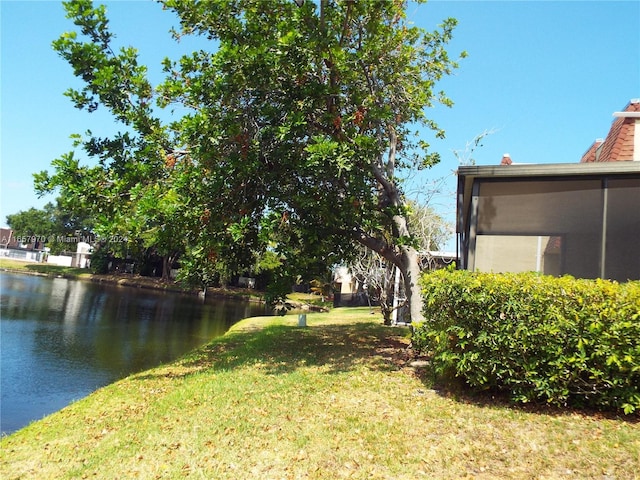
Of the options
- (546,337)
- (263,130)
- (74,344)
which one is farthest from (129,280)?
(546,337)

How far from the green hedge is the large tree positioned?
128 inches

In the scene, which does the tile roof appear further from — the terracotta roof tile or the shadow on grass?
the shadow on grass

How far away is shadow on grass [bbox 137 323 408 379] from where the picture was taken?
9.02 m

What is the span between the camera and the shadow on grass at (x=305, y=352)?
902cm

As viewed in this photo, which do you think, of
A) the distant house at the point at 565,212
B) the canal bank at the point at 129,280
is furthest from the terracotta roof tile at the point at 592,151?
the canal bank at the point at 129,280

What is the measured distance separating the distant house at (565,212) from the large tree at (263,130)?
5.67ft

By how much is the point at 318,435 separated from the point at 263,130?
6.12 m

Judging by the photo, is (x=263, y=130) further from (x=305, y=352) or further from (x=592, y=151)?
(x=592, y=151)

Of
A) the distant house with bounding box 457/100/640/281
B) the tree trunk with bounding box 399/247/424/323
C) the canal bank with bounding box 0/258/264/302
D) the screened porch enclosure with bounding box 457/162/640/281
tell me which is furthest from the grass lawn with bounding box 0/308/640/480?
the canal bank with bounding box 0/258/264/302

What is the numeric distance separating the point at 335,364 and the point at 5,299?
2564 cm

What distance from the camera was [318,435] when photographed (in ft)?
17.3

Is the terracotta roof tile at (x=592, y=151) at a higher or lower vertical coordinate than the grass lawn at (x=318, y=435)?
higher

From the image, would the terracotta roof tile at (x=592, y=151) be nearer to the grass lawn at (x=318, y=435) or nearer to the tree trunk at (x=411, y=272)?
the tree trunk at (x=411, y=272)

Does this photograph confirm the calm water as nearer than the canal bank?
Yes
